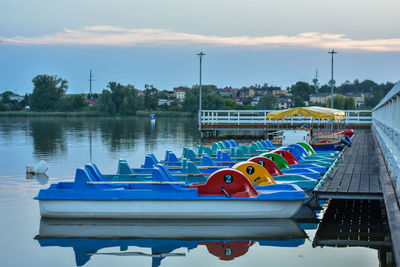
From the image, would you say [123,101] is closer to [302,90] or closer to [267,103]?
[267,103]

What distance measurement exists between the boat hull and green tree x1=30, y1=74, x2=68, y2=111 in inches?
5635

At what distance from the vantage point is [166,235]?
12.4 meters

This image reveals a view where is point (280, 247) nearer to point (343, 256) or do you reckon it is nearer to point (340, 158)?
point (343, 256)

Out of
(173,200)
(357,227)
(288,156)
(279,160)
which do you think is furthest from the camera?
(288,156)

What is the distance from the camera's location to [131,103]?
134750mm

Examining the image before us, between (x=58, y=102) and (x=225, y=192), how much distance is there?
478ft

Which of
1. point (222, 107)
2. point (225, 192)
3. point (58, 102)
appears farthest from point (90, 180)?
point (58, 102)

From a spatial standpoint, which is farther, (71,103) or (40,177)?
(71,103)

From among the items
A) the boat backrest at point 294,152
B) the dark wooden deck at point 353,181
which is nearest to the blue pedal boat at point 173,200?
the dark wooden deck at point 353,181

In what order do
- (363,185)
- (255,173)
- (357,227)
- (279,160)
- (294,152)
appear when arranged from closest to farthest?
(357,227), (363,185), (255,173), (279,160), (294,152)

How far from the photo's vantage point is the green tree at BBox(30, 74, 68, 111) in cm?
15275

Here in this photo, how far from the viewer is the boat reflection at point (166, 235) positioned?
37.5ft

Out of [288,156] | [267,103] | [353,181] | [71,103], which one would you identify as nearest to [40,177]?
[288,156]

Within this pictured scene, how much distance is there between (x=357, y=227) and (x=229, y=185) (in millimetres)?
2891
